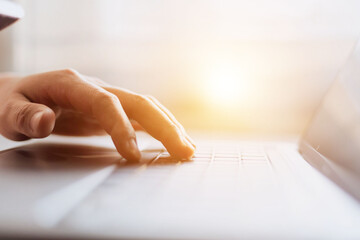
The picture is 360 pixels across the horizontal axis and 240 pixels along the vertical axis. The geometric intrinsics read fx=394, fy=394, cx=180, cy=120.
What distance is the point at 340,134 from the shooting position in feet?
1.94

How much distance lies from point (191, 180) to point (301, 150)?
16.2 inches

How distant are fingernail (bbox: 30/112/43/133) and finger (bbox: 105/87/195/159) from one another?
16cm

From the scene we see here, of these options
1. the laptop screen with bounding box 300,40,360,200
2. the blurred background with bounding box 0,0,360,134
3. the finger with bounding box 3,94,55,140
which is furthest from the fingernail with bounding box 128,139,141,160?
the blurred background with bounding box 0,0,360,134

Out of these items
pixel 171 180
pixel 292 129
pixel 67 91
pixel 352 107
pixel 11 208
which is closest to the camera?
pixel 11 208

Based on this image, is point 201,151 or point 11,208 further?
point 201,151

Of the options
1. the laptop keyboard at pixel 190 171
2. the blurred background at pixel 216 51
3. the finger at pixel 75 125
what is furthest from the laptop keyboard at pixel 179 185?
the blurred background at pixel 216 51

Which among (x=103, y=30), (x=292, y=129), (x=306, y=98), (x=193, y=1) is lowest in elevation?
(x=292, y=129)

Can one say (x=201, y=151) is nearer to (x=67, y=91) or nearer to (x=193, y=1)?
(x=67, y=91)

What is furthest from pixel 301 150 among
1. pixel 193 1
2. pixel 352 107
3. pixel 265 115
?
pixel 193 1

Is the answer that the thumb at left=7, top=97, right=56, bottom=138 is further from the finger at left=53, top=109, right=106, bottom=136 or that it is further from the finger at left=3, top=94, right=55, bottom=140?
the finger at left=53, top=109, right=106, bottom=136

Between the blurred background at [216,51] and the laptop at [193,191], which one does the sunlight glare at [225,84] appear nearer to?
the blurred background at [216,51]

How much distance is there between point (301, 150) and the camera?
0.79 metres

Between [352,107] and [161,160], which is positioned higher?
[352,107]

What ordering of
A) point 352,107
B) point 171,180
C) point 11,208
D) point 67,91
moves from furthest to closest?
point 67,91
point 352,107
point 171,180
point 11,208
